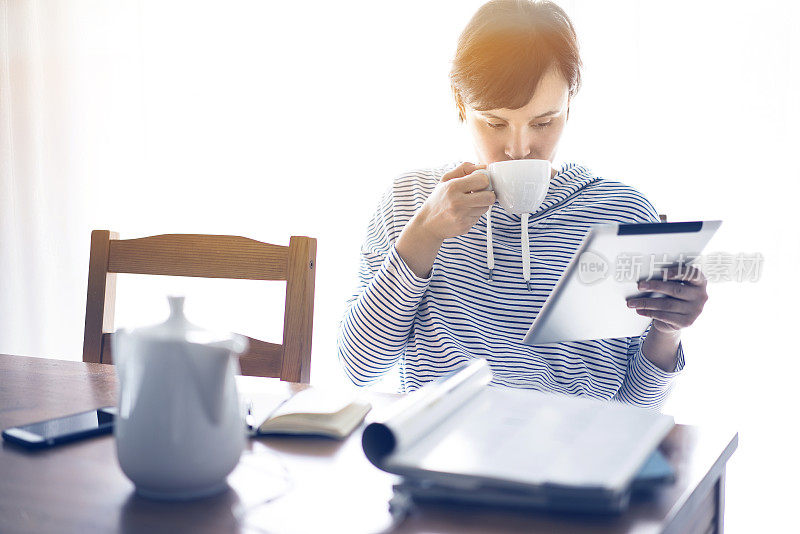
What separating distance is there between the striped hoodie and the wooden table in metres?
0.46

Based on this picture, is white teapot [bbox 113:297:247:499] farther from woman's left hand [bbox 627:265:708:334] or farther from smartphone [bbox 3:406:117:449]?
woman's left hand [bbox 627:265:708:334]

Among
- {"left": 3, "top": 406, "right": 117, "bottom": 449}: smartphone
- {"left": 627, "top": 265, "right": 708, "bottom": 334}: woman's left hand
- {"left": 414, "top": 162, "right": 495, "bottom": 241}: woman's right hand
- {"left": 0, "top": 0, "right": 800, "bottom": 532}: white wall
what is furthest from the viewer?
{"left": 0, "top": 0, "right": 800, "bottom": 532}: white wall

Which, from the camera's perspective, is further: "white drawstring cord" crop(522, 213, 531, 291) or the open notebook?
"white drawstring cord" crop(522, 213, 531, 291)

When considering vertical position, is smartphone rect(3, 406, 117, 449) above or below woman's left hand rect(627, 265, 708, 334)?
below

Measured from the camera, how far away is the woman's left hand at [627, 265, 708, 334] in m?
0.86

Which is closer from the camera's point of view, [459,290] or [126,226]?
[459,290]

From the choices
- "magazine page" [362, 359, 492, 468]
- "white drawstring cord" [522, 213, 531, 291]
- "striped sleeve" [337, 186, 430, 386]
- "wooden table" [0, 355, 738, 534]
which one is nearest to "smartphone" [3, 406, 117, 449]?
"wooden table" [0, 355, 738, 534]

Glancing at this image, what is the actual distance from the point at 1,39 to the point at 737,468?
2539mm

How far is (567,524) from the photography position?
0.46 meters

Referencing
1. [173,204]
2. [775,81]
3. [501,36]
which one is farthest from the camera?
[173,204]

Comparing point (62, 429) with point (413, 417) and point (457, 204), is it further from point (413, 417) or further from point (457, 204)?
point (457, 204)

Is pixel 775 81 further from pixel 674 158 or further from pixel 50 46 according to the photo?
pixel 50 46

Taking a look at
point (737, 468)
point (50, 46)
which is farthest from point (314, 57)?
point (737, 468)

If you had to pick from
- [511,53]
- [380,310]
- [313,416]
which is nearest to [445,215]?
[380,310]
